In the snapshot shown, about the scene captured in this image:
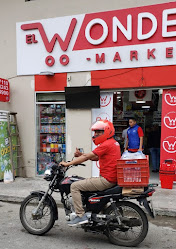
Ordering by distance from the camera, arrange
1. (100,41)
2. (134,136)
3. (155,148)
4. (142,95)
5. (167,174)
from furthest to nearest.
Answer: (155,148) → (142,95) → (134,136) → (100,41) → (167,174)

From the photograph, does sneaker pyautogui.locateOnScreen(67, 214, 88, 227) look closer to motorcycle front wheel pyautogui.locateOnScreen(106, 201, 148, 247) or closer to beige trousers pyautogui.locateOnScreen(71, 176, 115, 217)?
beige trousers pyautogui.locateOnScreen(71, 176, 115, 217)

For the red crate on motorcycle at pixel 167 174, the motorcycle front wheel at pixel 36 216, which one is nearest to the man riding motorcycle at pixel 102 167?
the motorcycle front wheel at pixel 36 216

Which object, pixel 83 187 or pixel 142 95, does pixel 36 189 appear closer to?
pixel 83 187

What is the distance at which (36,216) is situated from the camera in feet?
14.0

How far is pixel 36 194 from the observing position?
4316 mm

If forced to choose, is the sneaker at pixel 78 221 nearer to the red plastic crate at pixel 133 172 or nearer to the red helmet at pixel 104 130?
the red plastic crate at pixel 133 172

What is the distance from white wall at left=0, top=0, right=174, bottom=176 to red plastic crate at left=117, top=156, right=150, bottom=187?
14.1 ft

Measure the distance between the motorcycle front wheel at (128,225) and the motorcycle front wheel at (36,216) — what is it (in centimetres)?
99

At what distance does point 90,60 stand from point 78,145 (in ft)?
8.72

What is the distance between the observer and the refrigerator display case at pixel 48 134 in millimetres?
8727

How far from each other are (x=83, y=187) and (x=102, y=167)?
423mm

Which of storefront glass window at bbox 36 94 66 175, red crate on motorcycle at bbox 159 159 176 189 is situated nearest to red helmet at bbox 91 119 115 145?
red crate on motorcycle at bbox 159 159 176 189

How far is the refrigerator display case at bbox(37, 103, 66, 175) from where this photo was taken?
873cm

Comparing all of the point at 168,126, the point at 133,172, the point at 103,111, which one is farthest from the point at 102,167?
the point at 103,111
